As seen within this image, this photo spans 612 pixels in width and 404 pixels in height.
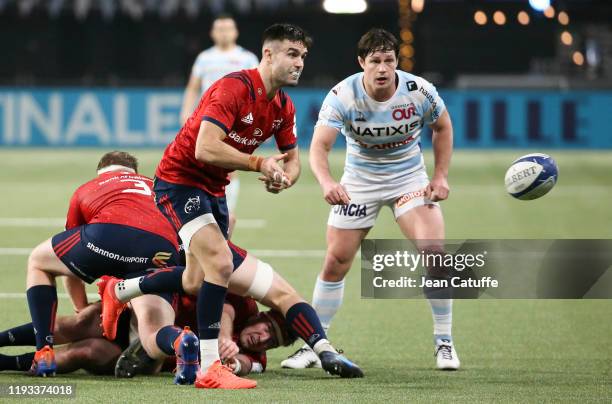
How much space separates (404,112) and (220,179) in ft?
4.86

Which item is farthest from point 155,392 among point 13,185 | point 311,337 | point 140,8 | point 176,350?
point 140,8

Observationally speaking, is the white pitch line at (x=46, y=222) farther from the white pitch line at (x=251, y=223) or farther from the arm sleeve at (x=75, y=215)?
the arm sleeve at (x=75, y=215)

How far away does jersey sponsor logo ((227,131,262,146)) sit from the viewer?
6.96 metres

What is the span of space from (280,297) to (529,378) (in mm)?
1588

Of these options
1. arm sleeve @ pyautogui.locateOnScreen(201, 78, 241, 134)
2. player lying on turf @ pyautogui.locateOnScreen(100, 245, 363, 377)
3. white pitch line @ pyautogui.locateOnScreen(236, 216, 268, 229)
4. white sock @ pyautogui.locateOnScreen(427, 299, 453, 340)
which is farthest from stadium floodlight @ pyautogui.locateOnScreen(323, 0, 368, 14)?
arm sleeve @ pyautogui.locateOnScreen(201, 78, 241, 134)

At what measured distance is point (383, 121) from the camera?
7832 millimetres

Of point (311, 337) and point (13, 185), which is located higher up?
point (13, 185)

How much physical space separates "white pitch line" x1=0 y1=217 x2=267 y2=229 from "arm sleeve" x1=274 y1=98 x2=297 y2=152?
7.71 m

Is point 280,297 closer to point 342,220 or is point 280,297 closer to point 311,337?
point 311,337

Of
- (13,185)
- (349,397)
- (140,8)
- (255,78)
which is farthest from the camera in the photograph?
(140,8)

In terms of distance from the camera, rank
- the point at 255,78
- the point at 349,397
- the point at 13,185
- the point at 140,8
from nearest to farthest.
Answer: the point at 349,397, the point at 255,78, the point at 13,185, the point at 140,8

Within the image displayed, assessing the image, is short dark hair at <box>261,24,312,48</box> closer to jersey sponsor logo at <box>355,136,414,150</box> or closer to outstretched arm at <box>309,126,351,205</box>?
outstretched arm at <box>309,126,351,205</box>

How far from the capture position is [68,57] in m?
34.7

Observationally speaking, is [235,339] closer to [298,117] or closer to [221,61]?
[221,61]
